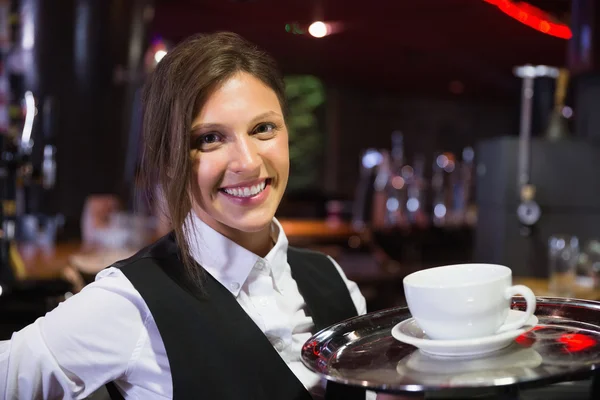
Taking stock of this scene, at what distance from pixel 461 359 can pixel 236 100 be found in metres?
0.56

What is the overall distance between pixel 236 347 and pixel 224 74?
45 cm

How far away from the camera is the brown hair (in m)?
1.19

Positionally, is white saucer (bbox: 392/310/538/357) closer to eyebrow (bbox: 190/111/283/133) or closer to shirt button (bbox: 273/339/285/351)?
shirt button (bbox: 273/339/285/351)

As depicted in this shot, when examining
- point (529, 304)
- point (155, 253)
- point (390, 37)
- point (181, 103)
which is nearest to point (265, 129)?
point (181, 103)

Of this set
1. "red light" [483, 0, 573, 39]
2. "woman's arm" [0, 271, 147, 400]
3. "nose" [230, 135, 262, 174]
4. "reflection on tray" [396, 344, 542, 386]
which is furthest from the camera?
"red light" [483, 0, 573, 39]

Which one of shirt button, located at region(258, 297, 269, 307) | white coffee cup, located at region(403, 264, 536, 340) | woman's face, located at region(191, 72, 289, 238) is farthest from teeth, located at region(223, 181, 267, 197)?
white coffee cup, located at region(403, 264, 536, 340)

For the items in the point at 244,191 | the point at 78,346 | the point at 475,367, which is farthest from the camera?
the point at 244,191

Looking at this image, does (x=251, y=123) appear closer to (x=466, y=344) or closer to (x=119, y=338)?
(x=119, y=338)

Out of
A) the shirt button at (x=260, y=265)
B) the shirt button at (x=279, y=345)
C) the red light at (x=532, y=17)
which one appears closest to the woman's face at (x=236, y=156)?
the shirt button at (x=260, y=265)

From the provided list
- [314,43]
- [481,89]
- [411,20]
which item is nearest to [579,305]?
[411,20]

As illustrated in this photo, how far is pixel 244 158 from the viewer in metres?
1.21

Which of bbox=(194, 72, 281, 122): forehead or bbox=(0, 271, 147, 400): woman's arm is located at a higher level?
bbox=(194, 72, 281, 122): forehead

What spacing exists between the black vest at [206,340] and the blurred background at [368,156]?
217 mm

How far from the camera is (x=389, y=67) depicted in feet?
32.4
